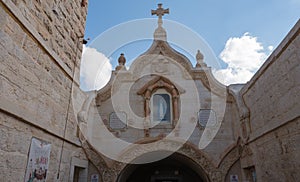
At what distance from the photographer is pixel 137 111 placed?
684 centimetres

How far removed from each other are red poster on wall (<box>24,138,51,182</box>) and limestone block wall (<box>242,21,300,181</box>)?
3.75 meters

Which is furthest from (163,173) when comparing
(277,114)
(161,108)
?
(277,114)

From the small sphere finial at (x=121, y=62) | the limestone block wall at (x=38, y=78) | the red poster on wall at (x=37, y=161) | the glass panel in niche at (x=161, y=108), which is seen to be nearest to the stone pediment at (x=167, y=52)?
the small sphere finial at (x=121, y=62)

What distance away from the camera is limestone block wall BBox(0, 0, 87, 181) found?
104 inches

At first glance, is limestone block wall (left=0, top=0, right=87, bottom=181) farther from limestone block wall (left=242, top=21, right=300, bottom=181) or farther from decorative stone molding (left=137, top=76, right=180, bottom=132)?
limestone block wall (left=242, top=21, right=300, bottom=181)

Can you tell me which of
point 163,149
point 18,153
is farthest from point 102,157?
point 18,153

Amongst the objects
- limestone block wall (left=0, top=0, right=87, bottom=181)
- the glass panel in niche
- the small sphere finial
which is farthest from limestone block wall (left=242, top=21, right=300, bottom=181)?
the small sphere finial

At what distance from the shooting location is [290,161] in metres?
3.74

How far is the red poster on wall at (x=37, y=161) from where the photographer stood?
309 cm

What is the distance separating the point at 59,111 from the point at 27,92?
112cm

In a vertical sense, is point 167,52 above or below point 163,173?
above

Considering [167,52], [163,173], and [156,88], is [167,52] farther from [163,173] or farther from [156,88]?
[163,173]

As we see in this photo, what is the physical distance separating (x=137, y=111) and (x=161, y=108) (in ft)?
2.41

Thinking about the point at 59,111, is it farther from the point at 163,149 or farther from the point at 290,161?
the point at 290,161
